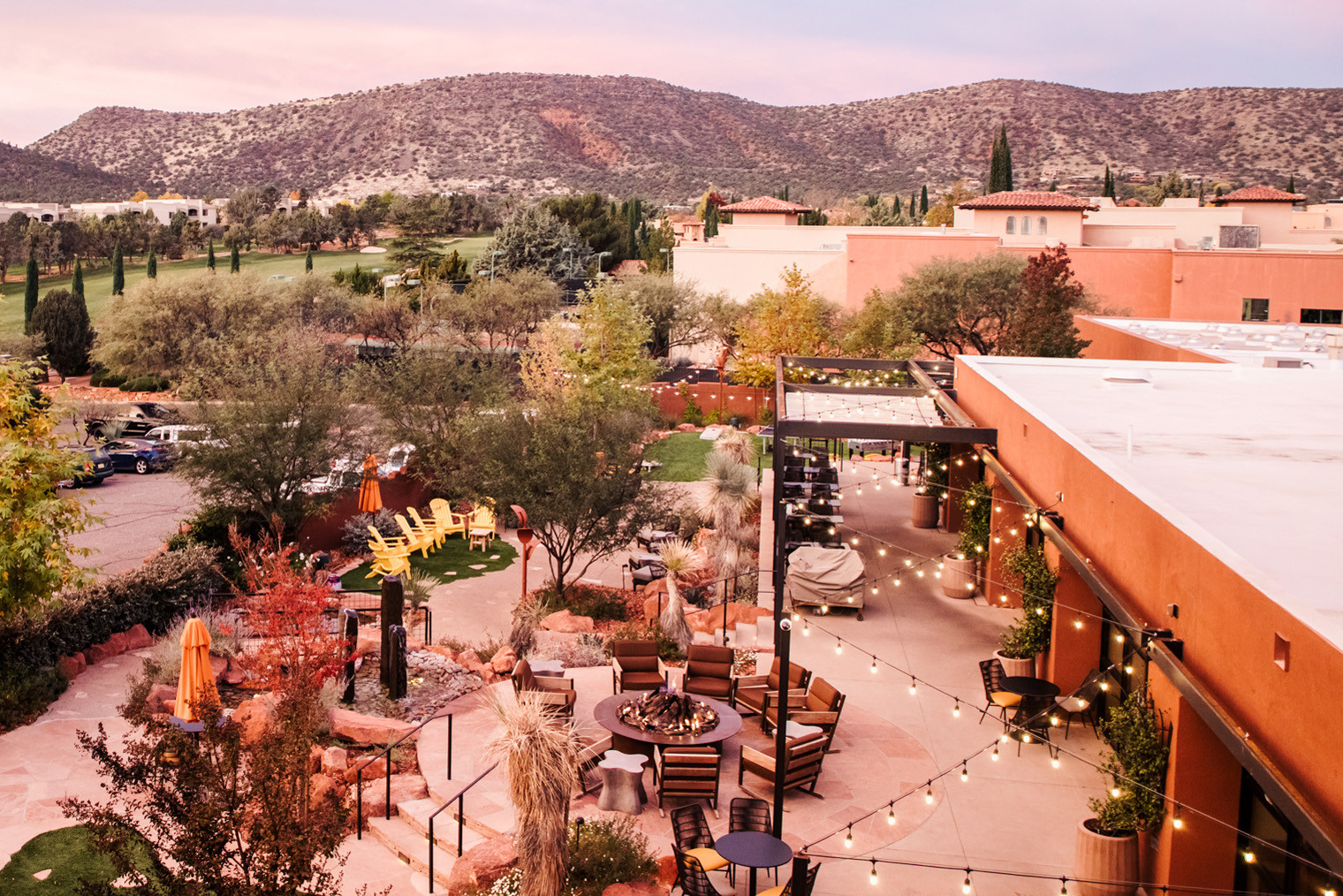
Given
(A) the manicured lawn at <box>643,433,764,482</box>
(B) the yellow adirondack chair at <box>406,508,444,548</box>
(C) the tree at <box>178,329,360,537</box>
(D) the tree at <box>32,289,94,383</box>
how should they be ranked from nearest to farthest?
(C) the tree at <box>178,329,360,537</box>, (B) the yellow adirondack chair at <box>406,508,444,548</box>, (A) the manicured lawn at <box>643,433,764,482</box>, (D) the tree at <box>32,289,94,383</box>

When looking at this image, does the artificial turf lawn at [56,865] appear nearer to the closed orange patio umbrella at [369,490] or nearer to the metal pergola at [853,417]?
the metal pergola at [853,417]

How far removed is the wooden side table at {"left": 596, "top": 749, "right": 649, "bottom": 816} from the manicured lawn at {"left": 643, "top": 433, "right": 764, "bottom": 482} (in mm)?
19119

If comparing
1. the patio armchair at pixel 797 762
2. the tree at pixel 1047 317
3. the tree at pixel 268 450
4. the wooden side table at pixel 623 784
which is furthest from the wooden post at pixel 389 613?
the tree at pixel 1047 317

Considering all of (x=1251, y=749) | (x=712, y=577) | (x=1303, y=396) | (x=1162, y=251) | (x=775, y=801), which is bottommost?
(x=712, y=577)

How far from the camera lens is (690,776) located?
34.5 ft

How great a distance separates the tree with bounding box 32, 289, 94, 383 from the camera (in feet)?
164

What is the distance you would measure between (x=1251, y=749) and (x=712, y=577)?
49.4ft

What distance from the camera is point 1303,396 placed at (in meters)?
15.4

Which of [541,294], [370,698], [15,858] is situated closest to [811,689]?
[370,698]

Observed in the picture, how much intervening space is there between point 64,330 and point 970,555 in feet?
158

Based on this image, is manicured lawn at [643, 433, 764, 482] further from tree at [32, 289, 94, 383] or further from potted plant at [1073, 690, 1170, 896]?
tree at [32, 289, 94, 383]

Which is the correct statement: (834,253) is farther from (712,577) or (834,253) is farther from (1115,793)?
(1115,793)

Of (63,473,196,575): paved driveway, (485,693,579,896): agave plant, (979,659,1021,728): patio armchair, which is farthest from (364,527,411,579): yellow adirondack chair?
(485,693,579,896): agave plant

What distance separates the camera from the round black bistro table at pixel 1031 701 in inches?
462
